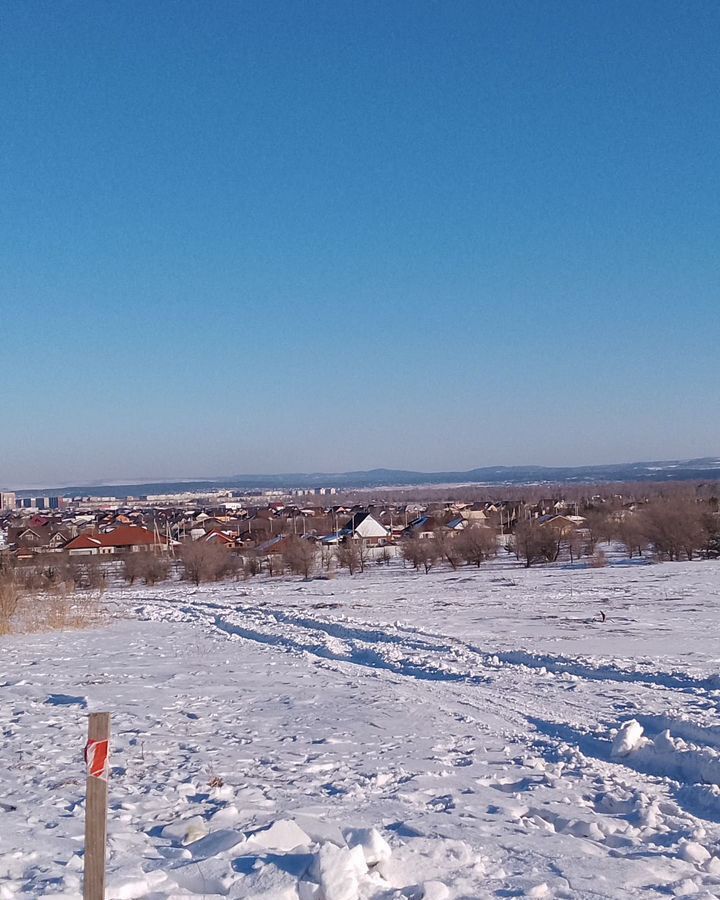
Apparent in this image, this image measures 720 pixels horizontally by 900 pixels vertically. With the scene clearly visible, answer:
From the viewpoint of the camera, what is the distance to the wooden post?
4414 millimetres

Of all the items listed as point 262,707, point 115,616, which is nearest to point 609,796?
point 262,707

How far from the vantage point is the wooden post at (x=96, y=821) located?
4.41 meters

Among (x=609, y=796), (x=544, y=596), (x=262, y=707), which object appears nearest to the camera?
(x=609, y=796)

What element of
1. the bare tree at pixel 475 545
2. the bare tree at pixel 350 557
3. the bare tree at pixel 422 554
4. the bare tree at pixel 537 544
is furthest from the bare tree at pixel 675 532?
the bare tree at pixel 350 557

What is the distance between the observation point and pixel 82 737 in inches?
414

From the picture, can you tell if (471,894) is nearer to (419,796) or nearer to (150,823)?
(419,796)

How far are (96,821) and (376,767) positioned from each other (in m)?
4.92

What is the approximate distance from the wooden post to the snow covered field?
99 cm

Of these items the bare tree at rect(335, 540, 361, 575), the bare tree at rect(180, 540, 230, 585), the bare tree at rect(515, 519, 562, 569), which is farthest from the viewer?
the bare tree at rect(335, 540, 361, 575)

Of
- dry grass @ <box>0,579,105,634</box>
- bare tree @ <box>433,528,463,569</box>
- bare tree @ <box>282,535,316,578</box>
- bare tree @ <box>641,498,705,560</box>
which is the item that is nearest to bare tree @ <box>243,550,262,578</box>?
bare tree @ <box>282,535,316,578</box>

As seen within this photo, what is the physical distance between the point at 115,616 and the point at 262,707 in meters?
20.9

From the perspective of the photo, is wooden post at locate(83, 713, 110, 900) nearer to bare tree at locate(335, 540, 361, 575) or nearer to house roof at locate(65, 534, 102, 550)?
bare tree at locate(335, 540, 361, 575)

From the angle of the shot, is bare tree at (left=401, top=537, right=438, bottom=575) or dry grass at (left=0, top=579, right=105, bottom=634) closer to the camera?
dry grass at (left=0, top=579, right=105, bottom=634)

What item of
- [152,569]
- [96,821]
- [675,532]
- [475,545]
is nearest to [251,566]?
[152,569]
